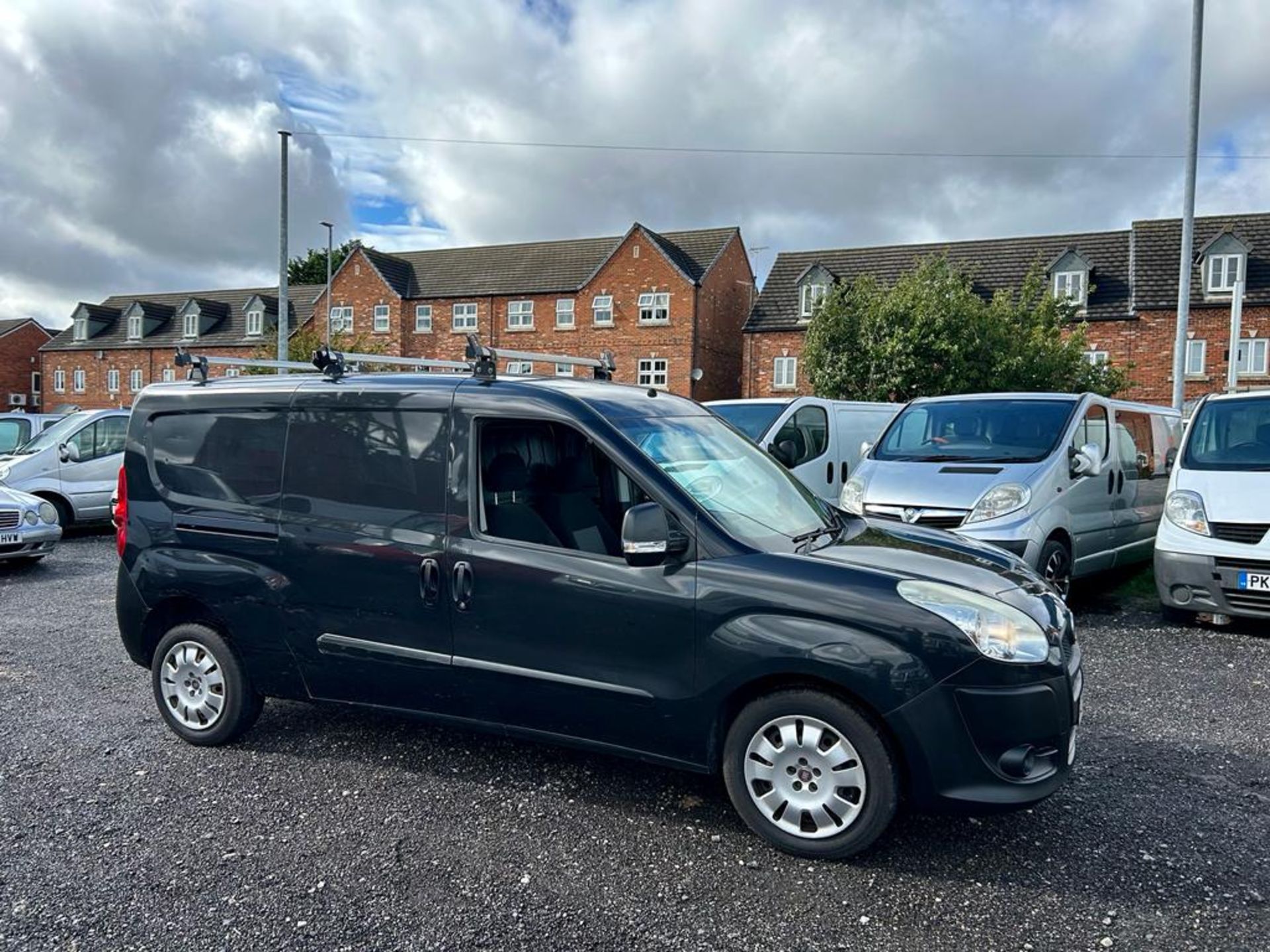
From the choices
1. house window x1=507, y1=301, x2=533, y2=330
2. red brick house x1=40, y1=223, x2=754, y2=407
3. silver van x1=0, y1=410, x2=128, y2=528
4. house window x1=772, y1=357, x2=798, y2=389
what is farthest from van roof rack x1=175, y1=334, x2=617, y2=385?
house window x1=507, y1=301, x2=533, y2=330

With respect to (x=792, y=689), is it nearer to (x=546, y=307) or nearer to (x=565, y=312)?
(x=565, y=312)

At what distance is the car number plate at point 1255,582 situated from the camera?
6711mm

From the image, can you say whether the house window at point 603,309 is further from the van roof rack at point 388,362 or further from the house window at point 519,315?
the van roof rack at point 388,362

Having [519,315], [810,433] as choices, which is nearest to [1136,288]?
[519,315]

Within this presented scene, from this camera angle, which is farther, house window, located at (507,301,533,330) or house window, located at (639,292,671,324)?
house window, located at (507,301,533,330)

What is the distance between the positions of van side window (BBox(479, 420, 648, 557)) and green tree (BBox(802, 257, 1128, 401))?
21815 mm

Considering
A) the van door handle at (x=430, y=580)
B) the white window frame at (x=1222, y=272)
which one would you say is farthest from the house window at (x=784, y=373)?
the van door handle at (x=430, y=580)

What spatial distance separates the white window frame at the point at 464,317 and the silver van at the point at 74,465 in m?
31.2

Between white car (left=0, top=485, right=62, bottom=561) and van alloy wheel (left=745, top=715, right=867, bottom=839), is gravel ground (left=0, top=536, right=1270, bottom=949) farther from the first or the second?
white car (left=0, top=485, right=62, bottom=561)

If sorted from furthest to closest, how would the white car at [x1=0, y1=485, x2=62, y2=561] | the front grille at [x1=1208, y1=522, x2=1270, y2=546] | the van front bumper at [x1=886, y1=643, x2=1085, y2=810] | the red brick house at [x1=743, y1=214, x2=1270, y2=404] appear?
the red brick house at [x1=743, y1=214, x2=1270, y2=404], the white car at [x1=0, y1=485, x2=62, y2=561], the front grille at [x1=1208, y1=522, x2=1270, y2=546], the van front bumper at [x1=886, y1=643, x2=1085, y2=810]

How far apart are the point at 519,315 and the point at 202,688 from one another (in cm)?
4028

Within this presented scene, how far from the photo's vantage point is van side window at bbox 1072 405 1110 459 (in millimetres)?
8133

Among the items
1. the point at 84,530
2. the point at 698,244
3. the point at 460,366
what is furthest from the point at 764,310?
the point at 460,366

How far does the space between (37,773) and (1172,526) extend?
8105 mm
